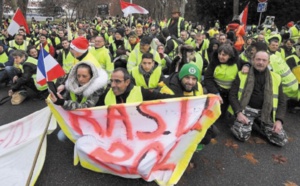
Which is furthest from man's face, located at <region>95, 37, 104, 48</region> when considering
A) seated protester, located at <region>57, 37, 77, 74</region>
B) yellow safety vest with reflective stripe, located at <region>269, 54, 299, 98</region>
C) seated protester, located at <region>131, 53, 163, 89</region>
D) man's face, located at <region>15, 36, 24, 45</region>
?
yellow safety vest with reflective stripe, located at <region>269, 54, 299, 98</region>

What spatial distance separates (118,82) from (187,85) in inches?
39.1

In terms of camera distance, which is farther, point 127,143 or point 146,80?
point 146,80

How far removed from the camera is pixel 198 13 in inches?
1016

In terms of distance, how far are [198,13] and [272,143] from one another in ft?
76.3

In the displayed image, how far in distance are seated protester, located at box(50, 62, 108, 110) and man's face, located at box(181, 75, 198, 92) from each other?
111 centimetres

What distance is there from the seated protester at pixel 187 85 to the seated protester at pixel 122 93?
0.29 metres

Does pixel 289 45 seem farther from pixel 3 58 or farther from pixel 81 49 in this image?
pixel 3 58

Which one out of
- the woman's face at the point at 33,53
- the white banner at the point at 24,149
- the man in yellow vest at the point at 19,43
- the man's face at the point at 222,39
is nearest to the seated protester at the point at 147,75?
the white banner at the point at 24,149

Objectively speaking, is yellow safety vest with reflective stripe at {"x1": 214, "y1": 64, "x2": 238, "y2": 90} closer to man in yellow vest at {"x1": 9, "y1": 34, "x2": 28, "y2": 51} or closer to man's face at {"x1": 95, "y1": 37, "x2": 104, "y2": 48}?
man's face at {"x1": 95, "y1": 37, "x2": 104, "y2": 48}

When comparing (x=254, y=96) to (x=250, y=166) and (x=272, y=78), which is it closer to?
(x=272, y=78)

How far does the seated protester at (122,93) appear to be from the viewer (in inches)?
133

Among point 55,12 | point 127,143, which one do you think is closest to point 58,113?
point 127,143

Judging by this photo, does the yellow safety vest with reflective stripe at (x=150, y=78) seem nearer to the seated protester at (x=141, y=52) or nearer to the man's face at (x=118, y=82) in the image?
the seated protester at (x=141, y=52)

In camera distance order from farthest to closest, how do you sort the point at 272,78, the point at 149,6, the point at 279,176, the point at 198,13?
the point at 149,6 < the point at 198,13 < the point at 272,78 < the point at 279,176
